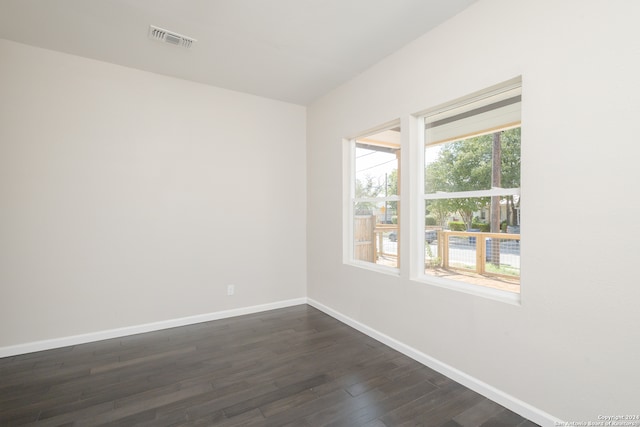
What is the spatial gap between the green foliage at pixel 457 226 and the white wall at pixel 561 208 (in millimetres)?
547

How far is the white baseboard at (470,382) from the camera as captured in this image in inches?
73.0

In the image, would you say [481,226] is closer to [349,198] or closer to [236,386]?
[349,198]

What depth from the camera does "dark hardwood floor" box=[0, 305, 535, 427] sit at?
1.93 m

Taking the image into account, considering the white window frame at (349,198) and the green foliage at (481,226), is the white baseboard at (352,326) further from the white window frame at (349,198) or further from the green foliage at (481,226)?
the green foliage at (481,226)

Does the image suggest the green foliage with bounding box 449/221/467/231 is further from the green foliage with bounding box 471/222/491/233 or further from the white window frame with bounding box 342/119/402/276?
the white window frame with bounding box 342/119/402/276

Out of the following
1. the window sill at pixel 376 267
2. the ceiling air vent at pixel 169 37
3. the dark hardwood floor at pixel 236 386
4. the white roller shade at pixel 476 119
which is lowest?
the dark hardwood floor at pixel 236 386

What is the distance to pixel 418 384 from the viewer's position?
7.51 ft

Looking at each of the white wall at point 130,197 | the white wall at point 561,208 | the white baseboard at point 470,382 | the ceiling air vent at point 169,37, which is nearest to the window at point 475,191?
the white wall at point 561,208

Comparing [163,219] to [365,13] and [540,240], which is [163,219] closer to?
[365,13]

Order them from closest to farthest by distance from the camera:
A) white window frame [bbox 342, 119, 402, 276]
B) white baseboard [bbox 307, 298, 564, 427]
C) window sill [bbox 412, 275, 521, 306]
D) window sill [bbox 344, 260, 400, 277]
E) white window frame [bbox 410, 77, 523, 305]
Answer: white baseboard [bbox 307, 298, 564, 427] < window sill [bbox 412, 275, 521, 306] < white window frame [bbox 410, 77, 523, 305] < window sill [bbox 344, 260, 400, 277] < white window frame [bbox 342, 119, 402, 276]

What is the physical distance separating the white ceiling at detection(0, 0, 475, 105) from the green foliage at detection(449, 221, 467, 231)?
164 cm

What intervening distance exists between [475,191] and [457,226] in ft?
1.15

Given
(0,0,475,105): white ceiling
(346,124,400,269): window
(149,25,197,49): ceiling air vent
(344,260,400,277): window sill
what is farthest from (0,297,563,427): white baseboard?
(149,25,197,49): ceiling air vent

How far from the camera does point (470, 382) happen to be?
222cm
